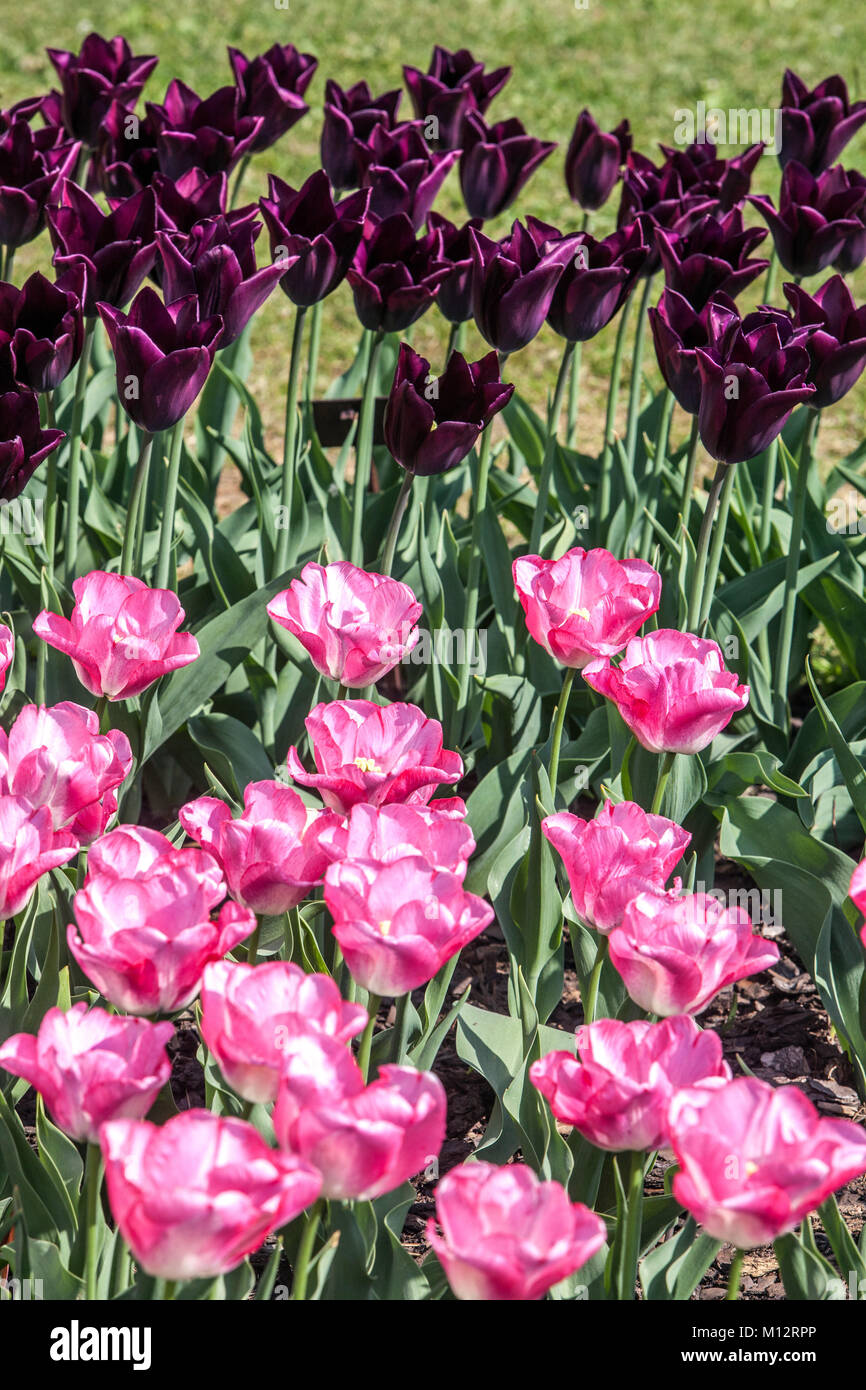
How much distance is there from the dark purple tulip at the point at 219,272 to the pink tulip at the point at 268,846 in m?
0.92

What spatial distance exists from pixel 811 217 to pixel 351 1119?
206 centimetres

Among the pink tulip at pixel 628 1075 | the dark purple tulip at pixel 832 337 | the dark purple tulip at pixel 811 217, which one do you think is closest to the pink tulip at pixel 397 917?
the pink tulip at pixel 628 1075

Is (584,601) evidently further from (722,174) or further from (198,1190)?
(722,174)

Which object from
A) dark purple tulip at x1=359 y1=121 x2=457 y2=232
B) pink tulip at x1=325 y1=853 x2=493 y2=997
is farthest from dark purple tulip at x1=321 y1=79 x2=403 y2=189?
pink tulip at x1=325 y1=853 x2=493 y2=997

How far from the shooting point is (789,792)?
211 centimetres

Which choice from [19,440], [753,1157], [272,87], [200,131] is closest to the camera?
[753,1157]

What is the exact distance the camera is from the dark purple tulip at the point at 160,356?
6.29ft

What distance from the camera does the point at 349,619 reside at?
1.73 meters

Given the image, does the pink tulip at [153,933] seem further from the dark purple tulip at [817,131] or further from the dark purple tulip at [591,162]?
the dark purple tulip at [817,131]

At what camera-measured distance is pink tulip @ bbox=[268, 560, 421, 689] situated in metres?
1.67

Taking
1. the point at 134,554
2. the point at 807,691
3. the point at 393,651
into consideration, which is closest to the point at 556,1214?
the point at 393,651

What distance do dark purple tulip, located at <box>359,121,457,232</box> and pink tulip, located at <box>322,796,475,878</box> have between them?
1456 millimetres

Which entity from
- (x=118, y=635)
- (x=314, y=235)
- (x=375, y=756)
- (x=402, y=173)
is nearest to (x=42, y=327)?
(x=314, y=235)

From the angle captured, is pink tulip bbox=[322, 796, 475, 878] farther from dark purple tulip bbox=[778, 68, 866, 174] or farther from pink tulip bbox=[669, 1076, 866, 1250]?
dark purple tulip bbox=[778, 68, 866, 174]
